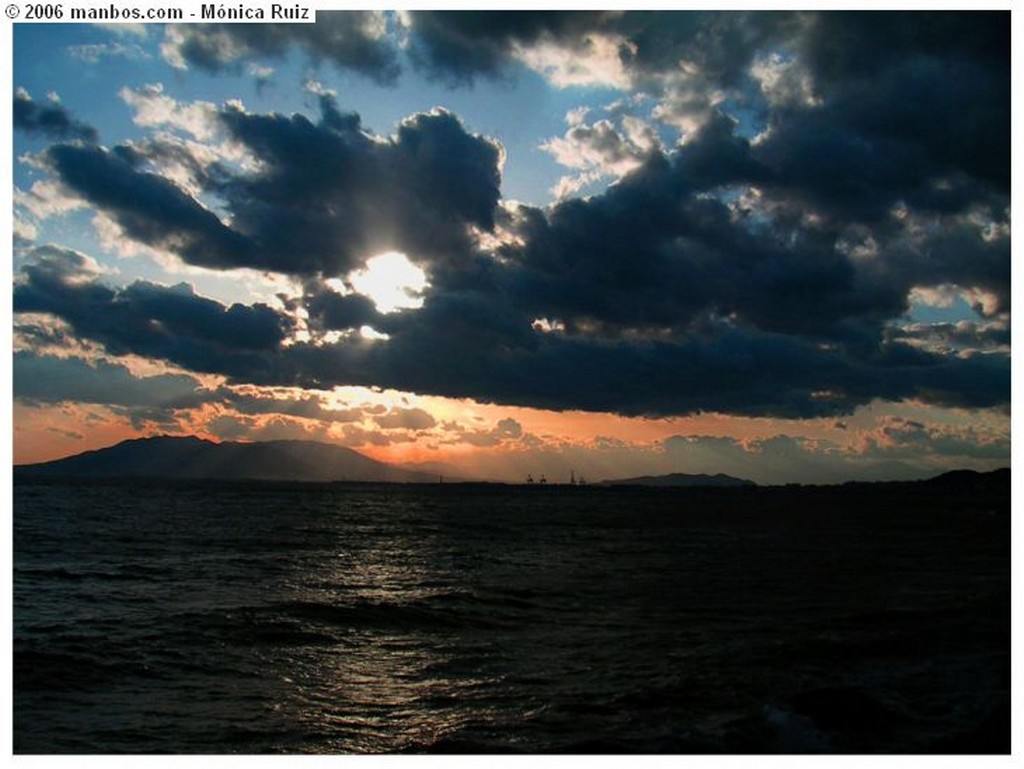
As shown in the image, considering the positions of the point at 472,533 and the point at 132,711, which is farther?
the point at 472,533

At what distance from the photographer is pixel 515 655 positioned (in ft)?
63.8

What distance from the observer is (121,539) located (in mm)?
55781

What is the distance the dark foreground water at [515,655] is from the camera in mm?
13039

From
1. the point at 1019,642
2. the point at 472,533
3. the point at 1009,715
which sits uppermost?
the point at 1019,642

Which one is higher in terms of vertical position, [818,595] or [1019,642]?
[1019,642]

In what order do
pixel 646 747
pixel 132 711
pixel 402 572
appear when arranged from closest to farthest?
pixel 646 747 < pixel 132 711 < pixel 402 572

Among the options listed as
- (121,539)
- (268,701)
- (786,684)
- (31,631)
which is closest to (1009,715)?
(786,684)

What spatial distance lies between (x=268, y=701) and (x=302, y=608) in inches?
458

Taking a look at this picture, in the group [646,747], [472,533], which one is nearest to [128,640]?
[646,747]

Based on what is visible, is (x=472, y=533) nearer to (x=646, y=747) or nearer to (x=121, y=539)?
(x=121, y=539)

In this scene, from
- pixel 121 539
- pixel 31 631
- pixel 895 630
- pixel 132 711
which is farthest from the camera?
pixel 121 539

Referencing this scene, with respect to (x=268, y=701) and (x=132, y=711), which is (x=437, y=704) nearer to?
(x=268, y=701)

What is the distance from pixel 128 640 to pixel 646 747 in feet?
54.5

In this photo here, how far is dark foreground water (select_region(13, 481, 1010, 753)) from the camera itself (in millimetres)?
13039
